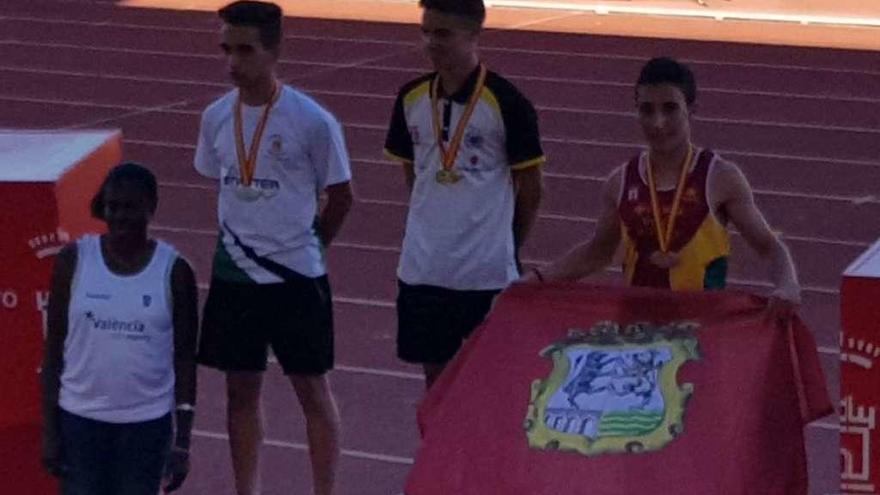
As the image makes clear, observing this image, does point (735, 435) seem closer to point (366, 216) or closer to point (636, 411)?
point (636, 411)

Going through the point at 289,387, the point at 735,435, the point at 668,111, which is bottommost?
the point at 289,387

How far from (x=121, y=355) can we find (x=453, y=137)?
3.66ft

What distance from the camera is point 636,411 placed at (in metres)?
4.27

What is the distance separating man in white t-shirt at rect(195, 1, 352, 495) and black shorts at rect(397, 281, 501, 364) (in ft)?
0.84

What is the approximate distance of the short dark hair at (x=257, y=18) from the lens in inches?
208

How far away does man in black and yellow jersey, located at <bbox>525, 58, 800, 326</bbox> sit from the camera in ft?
14.6

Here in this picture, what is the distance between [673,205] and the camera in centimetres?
448

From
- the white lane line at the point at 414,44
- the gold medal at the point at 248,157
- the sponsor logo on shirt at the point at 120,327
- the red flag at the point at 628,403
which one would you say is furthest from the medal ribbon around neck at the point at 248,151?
→ the white lane line at the point at 414,44

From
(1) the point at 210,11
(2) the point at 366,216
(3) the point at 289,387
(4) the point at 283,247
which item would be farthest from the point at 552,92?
(4) the point at 283,247

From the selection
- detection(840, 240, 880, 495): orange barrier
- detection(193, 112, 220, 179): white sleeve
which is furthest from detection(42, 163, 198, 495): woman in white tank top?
detection(840, 240, 880, 495): orange barrier

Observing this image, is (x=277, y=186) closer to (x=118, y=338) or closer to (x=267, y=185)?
(x=267, y=185)

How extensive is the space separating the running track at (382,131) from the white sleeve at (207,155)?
119 cm

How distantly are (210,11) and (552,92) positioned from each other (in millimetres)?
4803

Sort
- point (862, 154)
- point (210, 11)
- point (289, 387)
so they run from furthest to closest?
point (210, 11)
point (862, 154)
point (289, 387)
